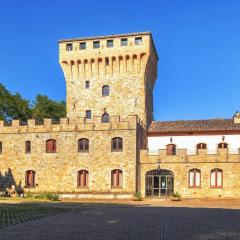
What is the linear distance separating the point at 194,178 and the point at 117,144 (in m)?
7.45

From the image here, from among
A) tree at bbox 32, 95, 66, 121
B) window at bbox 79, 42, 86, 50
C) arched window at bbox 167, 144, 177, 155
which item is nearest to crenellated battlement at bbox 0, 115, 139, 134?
arched window at bbox 167, 144, 177, 155

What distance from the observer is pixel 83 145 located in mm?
37688

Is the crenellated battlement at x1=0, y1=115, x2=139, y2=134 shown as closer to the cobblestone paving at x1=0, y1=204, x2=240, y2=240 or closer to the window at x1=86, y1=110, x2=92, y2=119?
the window at x1=86, y1=110, x2=92, y2=119

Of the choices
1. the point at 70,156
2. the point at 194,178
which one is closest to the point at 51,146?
the point at 70,156

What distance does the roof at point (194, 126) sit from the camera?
3997 cm

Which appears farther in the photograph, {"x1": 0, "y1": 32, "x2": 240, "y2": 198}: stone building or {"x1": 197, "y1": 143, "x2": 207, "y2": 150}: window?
{"x1": 197, "y1": 143, "x2": 207, "y2": 150}: window

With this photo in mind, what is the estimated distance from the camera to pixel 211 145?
39.7 m

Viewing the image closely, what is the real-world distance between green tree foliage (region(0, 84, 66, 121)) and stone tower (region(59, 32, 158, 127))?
1322cm

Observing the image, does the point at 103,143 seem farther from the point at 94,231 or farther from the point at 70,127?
the point at 94,231

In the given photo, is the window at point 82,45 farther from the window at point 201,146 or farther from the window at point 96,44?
the window at point 201,146

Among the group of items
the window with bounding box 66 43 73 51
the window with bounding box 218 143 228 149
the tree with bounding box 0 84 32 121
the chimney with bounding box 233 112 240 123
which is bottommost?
the window with bounding box 218 143 228 149

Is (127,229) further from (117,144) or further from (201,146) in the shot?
(201,146)

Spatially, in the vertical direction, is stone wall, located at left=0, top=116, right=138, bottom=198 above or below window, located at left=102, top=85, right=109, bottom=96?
below

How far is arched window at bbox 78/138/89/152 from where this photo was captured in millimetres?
37625
